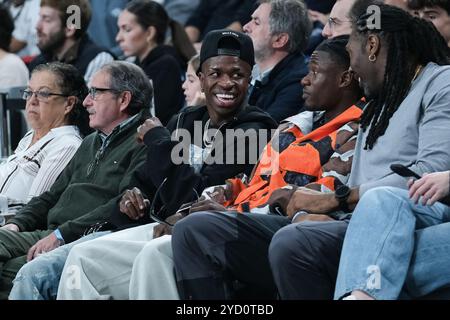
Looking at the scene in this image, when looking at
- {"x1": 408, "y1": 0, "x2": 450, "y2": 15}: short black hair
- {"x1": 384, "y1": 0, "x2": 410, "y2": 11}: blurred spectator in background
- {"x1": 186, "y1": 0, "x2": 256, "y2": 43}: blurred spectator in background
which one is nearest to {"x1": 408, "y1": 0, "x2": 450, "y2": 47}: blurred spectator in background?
{"x1": 408, "y1": 0, "x2": 450, "y2": 15}: short black hair

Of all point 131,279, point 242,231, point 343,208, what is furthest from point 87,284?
point 343,208

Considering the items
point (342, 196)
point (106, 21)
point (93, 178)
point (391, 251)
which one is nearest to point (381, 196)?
point (391, 251)

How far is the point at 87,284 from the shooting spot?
487cm

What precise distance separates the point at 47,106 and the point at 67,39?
5.59 feet

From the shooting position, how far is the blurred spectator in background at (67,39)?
747 centimetres

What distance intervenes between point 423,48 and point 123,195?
157 cm

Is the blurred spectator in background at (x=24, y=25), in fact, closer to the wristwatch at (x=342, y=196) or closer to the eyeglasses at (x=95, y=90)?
the eyeglasses at (x=95, y=90)

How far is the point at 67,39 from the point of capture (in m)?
7.84

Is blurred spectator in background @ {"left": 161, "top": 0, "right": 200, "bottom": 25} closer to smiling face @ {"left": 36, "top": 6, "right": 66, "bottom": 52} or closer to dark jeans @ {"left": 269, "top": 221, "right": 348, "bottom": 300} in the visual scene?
smiling face @ {"left": 36, "top": 6, "right": 66, "bottom": 52}

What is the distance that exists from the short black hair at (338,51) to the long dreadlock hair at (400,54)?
36 cm

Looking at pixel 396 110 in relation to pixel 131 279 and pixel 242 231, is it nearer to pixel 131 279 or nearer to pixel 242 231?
pixel 242 231

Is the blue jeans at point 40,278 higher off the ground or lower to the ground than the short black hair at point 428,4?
lower

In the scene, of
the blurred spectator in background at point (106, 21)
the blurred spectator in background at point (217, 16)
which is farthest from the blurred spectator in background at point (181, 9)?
the blurred spectator in background at point (106, 21)

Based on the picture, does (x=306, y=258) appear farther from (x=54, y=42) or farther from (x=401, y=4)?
(x=54, y=42)
